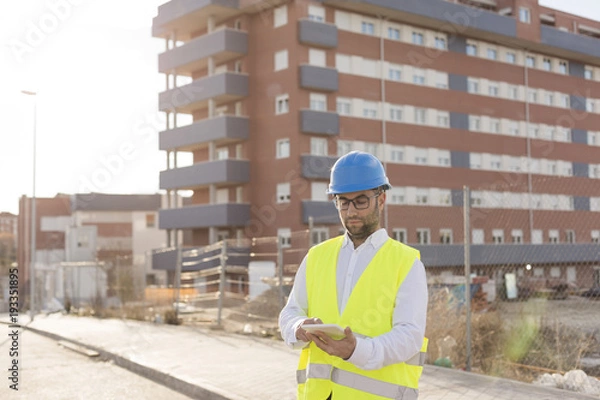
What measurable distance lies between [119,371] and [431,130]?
38.3 m

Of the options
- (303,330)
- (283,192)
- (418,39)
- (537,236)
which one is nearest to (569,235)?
(537,236)

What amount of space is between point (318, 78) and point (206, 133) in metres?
7.62

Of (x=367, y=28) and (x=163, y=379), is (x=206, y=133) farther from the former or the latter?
(x=163, y=379)

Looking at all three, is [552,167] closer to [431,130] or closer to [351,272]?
[431,130]

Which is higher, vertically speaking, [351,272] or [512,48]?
[512,48]

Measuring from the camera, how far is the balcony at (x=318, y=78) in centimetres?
4019

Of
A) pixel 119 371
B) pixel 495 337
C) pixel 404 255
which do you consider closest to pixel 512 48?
pixel 495 337

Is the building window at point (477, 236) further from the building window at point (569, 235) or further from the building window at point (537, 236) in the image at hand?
the building window at point (569, 235)

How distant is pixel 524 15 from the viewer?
51.5m

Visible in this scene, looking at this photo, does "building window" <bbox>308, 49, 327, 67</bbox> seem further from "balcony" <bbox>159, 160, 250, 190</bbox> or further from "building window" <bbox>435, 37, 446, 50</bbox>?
"building window" <bbox>435, 37, 446, 50</bbox>

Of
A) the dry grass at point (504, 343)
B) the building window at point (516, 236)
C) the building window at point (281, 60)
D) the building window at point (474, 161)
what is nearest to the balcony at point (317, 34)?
the building window at point (281, 60)

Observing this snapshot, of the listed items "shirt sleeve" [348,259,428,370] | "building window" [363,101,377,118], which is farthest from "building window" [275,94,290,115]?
"shirt sleeve" [348,259,428,370]

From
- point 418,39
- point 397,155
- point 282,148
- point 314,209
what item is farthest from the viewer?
point 418,39

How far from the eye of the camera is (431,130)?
46531 mm
